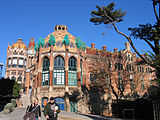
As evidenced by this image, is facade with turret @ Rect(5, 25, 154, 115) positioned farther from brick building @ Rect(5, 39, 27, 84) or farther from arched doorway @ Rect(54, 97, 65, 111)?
brick building @ Rect(5, 39, 27, 84)

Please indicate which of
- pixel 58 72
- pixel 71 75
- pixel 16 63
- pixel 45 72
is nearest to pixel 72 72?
pixel 71 75

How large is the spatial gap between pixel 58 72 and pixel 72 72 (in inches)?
97.0

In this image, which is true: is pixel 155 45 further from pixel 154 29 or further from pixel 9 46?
pixel 9 46

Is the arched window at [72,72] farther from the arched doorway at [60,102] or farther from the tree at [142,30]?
the tree at [142,30]

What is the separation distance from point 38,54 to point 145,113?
21.7 metres

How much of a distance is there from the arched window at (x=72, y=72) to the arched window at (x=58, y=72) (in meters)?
1.23

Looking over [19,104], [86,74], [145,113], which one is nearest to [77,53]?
[86,74]

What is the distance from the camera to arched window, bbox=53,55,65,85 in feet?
101

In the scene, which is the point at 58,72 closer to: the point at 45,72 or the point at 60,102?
the point at 45,72

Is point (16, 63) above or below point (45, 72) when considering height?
above

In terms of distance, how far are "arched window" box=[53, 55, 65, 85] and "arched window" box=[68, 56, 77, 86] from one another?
1232 mm

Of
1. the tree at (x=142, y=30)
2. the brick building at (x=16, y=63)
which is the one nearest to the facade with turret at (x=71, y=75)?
the tree at (x=142, y=30)

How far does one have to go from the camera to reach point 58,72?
31.2m

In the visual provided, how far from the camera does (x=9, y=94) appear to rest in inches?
1255
